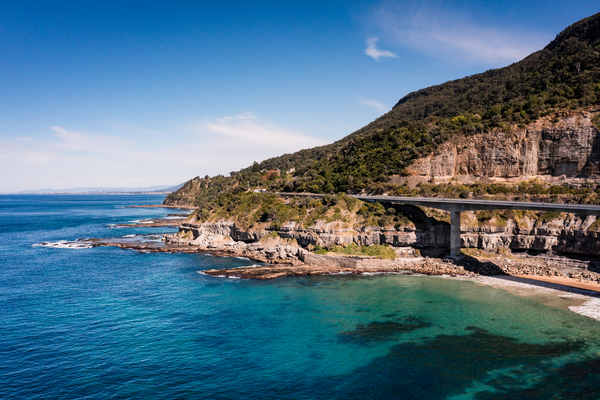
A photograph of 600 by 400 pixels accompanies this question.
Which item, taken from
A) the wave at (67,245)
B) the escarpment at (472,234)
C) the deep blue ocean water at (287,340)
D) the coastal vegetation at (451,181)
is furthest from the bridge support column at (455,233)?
the wave at (67,245)

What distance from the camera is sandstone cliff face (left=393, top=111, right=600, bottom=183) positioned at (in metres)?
60.4

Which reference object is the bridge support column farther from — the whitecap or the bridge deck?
the whitecap

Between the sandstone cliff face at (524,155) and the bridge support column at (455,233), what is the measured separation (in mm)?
19237

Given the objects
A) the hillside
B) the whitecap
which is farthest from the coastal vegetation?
the whitecap

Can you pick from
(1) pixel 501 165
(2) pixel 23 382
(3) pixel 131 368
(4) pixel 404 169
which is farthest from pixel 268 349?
(1) pixel 501 165

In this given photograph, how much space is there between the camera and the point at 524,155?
65.7 metres

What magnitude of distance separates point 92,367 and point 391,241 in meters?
44.8

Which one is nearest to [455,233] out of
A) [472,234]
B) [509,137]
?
[472,234]

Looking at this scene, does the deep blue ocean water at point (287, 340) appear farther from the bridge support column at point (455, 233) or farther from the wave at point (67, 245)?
the wave at point (67, 245)

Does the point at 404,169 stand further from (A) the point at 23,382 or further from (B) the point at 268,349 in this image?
(A) the point at 23,382

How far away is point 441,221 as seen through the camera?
57844mm

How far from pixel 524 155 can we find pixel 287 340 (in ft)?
197

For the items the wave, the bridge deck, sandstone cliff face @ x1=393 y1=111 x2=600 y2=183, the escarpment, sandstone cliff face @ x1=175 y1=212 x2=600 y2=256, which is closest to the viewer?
the bridge deck

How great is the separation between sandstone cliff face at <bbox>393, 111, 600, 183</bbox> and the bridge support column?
1924cm
